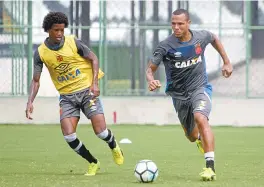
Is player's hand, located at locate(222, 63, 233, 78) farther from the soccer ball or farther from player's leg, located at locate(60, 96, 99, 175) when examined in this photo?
player's leg, located at locate(60, 96, 99, 175)

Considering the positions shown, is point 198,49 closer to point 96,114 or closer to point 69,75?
point 96,114

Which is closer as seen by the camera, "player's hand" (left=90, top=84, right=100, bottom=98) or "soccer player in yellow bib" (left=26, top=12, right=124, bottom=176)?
"player's hand" (left=90, top=84, right=100, bottom=98)

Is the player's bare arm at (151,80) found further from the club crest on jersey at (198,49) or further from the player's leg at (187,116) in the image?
the player's leg at (187,116)

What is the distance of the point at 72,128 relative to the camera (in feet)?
41.6

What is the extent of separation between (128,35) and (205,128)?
1221cm

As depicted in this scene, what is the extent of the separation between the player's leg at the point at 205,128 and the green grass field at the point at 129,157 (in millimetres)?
183

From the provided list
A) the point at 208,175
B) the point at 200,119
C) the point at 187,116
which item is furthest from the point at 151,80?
the point at 187,116

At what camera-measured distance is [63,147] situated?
17.6 m

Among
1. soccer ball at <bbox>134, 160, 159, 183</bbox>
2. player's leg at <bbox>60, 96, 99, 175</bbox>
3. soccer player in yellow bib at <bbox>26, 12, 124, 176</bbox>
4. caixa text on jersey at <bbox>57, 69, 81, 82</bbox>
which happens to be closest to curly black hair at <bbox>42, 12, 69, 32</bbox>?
soccer player in yellow bib at <bbox>26, 12, 124, 176</bbox>

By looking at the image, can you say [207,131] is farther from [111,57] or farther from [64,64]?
[111,57]

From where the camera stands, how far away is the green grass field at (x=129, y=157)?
11.6 m

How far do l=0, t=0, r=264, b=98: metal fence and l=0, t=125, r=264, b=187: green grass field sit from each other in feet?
4.75

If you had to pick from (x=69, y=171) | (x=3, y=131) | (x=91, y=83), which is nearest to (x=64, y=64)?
(x=91, y=83)

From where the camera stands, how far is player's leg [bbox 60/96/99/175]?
1265 cm
